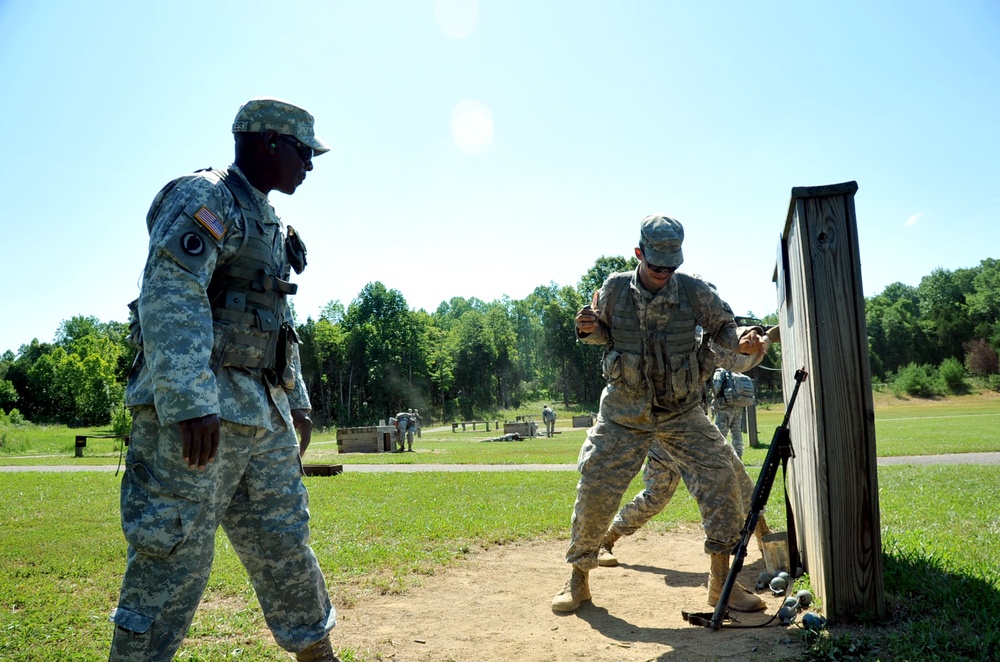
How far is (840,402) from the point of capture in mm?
3268

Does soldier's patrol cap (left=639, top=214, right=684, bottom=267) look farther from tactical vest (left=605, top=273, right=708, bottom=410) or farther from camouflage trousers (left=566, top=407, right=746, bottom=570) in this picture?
camouflage trousers (left=566, top=407, right=746, bottom=570)

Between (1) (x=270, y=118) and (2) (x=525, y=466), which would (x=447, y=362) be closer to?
(2) (x=525, y=466)

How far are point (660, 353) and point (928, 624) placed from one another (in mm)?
1914

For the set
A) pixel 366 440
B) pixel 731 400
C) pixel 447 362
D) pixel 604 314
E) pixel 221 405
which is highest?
pixel 447 362

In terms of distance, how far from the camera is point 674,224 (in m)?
4.20

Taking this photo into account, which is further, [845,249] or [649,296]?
[649,296]

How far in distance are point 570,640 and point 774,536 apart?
6.08ft

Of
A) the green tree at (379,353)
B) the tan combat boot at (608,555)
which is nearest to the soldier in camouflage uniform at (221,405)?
the tan combat boot at (608,555)

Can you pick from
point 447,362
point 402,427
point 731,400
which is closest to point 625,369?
point 731,400

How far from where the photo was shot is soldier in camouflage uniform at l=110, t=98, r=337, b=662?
242 centimetres

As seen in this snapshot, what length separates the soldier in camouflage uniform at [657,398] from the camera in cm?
417

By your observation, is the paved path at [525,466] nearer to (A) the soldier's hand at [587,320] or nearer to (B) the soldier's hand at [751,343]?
(A) the soldier's hand at [587,320]

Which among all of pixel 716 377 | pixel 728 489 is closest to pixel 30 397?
pixel 716 377

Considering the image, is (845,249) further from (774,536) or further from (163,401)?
(163,401)
